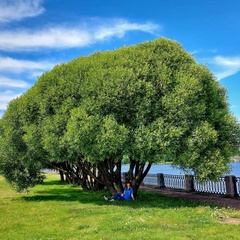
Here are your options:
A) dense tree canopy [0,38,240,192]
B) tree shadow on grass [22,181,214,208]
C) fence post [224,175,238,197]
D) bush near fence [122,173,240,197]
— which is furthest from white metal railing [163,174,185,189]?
dense tree canopy [0,38,240,192]

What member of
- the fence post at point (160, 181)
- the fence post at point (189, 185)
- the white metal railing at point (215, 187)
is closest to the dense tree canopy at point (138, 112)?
the white metal railing at point (215, 187)

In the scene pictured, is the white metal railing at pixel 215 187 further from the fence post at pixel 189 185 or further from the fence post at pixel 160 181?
the fence post at pixel 160 181

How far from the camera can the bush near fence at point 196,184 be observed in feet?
65.1

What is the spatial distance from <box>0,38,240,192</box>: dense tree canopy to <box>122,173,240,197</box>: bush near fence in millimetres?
2815

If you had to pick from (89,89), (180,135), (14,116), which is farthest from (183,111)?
(14,116)

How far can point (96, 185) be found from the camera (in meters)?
26.8

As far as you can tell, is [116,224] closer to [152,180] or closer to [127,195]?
[127,195]

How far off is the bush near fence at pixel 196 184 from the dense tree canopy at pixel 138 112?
281 cm

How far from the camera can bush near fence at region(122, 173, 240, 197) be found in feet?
65.1

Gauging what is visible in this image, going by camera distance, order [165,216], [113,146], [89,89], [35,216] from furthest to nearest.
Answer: [89,89], [113,146], [35,216], [165,216]

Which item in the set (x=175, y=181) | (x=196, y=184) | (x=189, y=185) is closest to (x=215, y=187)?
(x=189, y=185)

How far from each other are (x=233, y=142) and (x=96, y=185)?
12.8m

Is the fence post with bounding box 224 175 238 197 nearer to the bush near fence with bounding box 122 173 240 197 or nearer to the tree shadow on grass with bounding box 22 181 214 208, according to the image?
the bush near fence with bounding box 122 173 240 197

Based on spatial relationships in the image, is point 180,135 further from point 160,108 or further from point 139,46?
point 139,46
